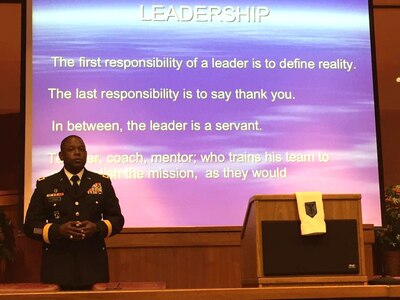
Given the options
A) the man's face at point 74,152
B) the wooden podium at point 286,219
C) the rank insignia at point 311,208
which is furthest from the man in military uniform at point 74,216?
the rank insignia at point 311,208

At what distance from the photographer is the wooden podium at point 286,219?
2453mm

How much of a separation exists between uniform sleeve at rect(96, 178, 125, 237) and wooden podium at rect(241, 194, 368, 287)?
682mm

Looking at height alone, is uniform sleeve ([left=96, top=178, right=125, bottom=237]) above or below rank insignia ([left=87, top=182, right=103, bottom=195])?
below

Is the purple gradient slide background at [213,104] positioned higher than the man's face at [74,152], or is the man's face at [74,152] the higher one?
the purple gradient slide background at [213,104]

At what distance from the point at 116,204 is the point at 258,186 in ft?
4.24

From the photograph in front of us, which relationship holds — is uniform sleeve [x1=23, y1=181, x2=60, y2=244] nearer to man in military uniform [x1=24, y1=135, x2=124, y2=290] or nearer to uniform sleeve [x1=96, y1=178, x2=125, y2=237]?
man in military uniform [x1=24, y1=135, x2=124, y2=290]

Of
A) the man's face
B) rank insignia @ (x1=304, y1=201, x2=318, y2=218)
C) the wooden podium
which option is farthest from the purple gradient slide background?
rank insignia @ (x1=304, y1=201, x2=318, y2=218)

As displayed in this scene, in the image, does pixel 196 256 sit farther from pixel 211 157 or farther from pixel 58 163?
pixel 58 163

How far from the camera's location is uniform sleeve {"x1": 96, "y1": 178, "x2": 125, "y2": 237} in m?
3.03

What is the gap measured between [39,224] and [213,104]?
5.37 feet

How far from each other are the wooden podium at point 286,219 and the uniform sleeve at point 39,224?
859 mm

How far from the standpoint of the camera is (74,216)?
3.14 meters

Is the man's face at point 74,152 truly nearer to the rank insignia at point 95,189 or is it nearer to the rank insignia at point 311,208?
the rank insignia at point 95,189

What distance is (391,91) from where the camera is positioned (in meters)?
7.77
